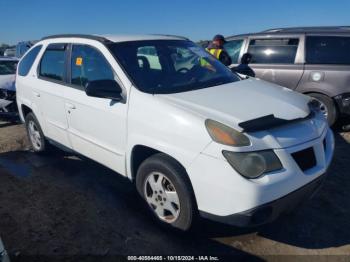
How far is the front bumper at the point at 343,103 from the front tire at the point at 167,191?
417 cm

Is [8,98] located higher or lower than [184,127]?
lower

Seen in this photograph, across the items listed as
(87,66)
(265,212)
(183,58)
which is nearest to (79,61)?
(87,66)

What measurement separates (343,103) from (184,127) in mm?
4236

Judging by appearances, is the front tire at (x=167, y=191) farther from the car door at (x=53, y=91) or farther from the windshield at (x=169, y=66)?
the car door at (x=53, y=91)

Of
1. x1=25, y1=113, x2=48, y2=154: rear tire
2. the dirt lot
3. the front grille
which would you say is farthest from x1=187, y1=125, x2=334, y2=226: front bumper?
x1=25, y1=113, x2=48, y2=154: rear tire

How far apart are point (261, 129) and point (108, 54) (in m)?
1.79

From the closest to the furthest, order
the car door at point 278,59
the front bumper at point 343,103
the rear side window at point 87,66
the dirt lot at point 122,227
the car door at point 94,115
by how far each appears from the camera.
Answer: the dirt lot at point 122,227, the car door at point 94,115, the rear side window at point 87,66, the front bumper at point 343,103, the car door at point 278,59

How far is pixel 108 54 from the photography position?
345 centimetres

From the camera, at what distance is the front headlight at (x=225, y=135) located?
8.23ft

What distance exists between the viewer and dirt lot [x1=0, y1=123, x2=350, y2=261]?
2.93 metres

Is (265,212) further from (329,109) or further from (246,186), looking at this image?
(329,109)

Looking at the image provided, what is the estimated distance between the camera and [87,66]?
377 cm

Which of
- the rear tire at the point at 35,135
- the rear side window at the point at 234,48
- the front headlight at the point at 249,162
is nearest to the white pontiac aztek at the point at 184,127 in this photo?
the front headlight at the point at 249,162

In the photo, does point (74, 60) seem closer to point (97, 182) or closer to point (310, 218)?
point (97, 182)
